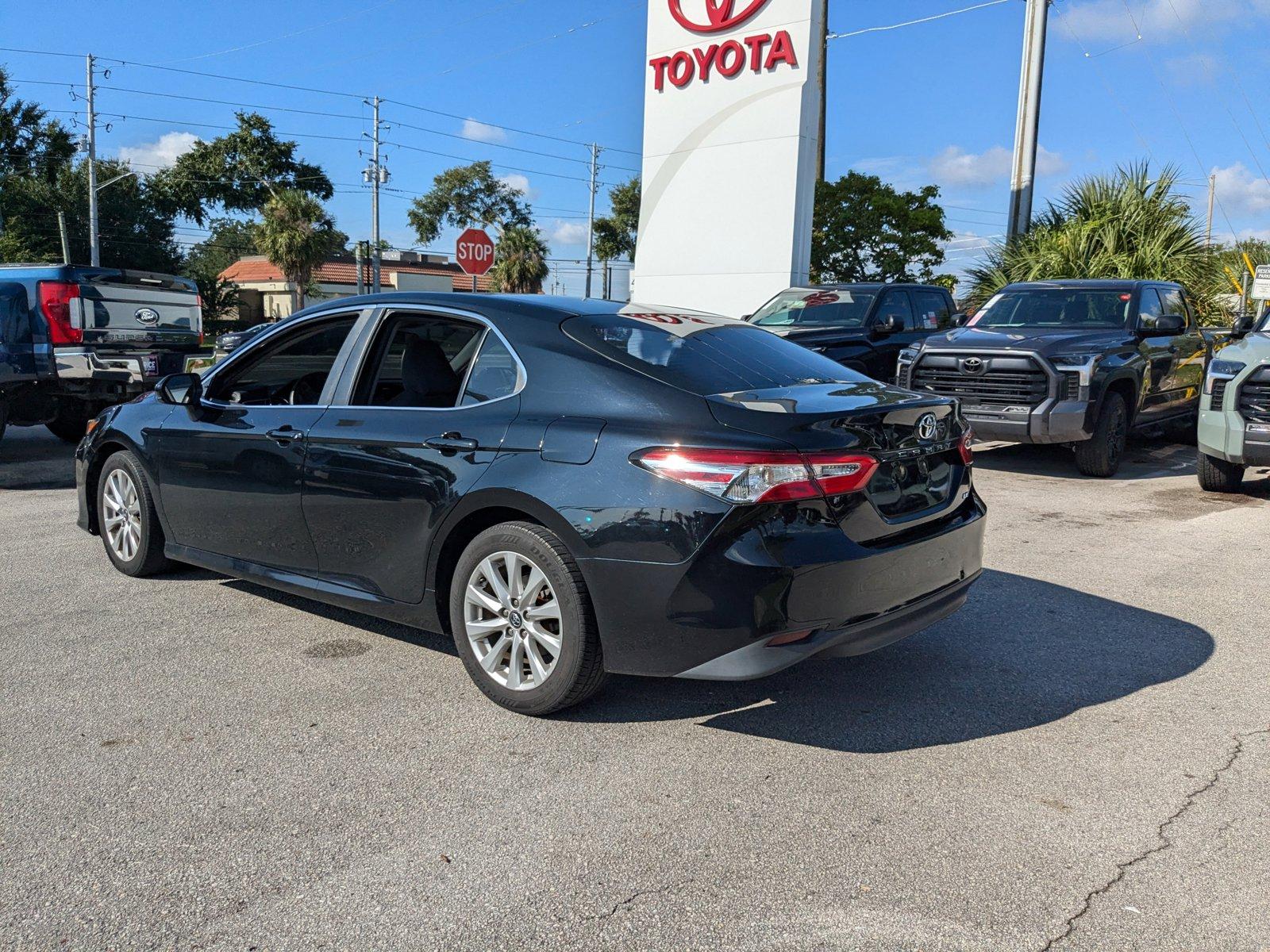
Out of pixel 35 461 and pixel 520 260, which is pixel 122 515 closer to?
pixel 35 461

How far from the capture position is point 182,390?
541 centimetres

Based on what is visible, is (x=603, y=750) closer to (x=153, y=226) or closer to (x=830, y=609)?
(x=830, y=609)

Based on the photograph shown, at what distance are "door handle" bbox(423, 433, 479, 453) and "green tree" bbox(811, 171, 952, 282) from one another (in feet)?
83.0

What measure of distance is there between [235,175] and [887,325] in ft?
190

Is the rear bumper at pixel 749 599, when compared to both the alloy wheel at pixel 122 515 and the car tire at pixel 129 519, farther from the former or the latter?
the alloy wheel at pixel 122 515

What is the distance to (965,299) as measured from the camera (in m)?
20.0

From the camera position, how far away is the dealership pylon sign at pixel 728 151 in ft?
57.1

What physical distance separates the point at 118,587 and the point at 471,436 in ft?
9.14

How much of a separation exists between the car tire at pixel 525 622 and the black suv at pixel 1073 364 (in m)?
6.84

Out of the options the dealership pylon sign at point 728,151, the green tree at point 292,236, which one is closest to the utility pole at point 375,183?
the green tree at point 292,236

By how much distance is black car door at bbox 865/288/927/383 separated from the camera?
1240cm

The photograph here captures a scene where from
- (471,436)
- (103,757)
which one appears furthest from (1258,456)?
(103,757)

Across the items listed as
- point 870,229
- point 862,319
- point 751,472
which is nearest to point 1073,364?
point 862,319

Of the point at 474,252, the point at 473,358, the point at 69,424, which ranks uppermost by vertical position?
the point at 474,252
